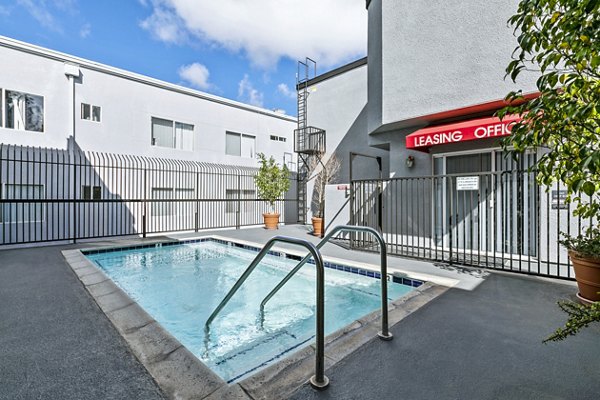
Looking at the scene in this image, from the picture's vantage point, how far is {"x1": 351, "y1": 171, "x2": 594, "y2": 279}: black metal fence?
5.23 metres

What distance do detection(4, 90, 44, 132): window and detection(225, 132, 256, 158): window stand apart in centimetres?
695

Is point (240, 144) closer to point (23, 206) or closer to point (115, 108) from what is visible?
point (115, 108)

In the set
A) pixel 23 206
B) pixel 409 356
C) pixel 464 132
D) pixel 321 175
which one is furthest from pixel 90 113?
pixel 409 356

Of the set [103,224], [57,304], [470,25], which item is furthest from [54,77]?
[470,25]

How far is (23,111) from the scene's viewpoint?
912cm

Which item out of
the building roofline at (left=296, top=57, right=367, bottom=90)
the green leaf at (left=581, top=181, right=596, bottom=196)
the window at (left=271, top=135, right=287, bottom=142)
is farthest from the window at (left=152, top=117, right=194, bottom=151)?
the green leaf at (left=581, top=181, right=596, bottom=196)

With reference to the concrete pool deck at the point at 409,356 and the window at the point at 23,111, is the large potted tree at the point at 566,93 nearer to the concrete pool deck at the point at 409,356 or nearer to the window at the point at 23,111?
the concrete pool deck at the point at 409,356

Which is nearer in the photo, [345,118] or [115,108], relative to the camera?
[115,108]

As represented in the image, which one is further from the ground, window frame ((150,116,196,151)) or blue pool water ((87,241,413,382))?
window frame ((150,116,196,151))

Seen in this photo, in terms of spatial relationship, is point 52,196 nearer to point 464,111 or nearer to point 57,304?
point 57,304

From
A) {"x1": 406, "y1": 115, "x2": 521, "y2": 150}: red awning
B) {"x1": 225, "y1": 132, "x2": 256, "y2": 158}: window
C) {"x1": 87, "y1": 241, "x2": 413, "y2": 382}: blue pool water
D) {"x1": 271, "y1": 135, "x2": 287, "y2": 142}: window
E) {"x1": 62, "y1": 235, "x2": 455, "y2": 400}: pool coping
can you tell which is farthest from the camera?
{"x1": 271, "y1": 135, "x2": 287, "y2": 142}: window

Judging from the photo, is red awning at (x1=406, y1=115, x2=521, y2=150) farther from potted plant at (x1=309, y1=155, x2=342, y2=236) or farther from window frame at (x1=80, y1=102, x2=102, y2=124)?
window frame at (x1=80, y1=102, x2=102, y2=124)

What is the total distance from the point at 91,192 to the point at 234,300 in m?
8.33

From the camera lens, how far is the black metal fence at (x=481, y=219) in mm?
5234
